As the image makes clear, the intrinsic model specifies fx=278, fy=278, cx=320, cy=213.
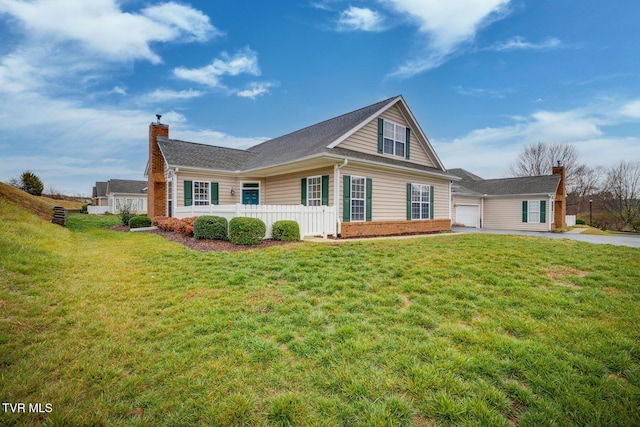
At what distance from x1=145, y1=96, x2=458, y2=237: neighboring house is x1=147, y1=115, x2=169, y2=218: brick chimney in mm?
50

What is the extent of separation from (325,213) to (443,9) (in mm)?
8221

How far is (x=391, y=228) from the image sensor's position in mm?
12117

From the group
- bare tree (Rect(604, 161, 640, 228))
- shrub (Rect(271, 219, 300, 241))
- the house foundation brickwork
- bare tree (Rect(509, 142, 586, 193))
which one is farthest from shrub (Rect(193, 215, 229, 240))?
bare tree (Rect(509, 142, 586, 193))

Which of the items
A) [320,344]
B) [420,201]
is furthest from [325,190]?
[320,344]

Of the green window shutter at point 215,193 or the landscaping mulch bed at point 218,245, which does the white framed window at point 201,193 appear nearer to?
the green window shutter at point 215,193

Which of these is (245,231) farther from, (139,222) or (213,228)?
(139,222)

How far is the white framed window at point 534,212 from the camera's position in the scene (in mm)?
20391

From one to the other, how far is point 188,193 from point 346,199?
823 cm

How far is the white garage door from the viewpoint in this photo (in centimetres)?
2230

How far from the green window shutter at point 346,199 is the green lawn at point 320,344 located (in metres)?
5.43

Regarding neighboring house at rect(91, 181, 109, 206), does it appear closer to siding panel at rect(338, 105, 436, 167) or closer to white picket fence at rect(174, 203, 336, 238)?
white picket fence at rect(174, 203, 336, 238)

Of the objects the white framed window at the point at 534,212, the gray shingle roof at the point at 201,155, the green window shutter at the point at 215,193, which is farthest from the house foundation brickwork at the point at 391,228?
the white framed window at the point at 534,212

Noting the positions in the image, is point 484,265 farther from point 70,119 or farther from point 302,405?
point 70,119

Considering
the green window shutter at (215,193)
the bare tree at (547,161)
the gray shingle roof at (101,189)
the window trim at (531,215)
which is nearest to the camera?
the green window shutter at (215,193)
